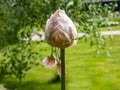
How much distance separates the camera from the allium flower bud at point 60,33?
1.19m

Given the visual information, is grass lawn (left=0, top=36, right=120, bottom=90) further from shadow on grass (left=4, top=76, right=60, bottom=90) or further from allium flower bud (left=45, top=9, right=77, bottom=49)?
allium flower bud (left=45, top=9, right=77, bottom=49)

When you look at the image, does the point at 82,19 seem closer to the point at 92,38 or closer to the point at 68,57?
the point at 92,38

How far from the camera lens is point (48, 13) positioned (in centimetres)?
632

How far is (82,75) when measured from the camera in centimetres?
771

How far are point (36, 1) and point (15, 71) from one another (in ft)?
4.25

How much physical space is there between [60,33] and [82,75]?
658 cm

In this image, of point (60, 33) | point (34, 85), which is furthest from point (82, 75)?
point (60, 33)

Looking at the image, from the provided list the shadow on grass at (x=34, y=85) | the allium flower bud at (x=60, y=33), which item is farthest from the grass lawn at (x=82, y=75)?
the allium flower bud at (x=60, y=33)

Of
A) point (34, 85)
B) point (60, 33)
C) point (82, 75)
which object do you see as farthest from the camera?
point (82, 75)

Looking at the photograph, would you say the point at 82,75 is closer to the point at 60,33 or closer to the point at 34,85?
the point at 34,85

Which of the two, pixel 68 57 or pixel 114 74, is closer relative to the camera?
pixel 114 74

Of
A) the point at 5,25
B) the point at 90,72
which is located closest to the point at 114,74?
the point at 90,72

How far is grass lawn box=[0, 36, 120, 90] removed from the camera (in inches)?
269

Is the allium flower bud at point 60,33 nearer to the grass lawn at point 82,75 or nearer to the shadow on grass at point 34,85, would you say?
the grass lawn at point 82,75
